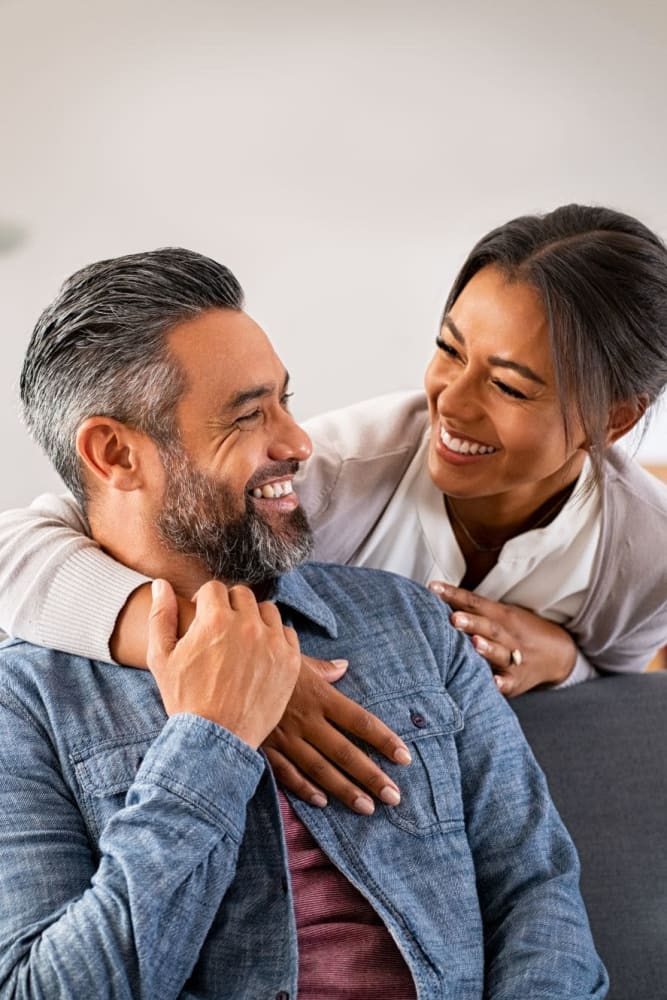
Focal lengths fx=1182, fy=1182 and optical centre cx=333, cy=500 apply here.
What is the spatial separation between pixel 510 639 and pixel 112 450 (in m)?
0.68

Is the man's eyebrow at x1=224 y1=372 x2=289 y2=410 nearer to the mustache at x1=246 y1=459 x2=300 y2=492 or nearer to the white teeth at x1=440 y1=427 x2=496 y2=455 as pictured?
the mustache at x1=246 y1=459 x2=300 y2=492

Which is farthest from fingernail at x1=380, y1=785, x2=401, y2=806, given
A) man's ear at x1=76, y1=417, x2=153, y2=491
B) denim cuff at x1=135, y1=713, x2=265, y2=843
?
man's ear at x1=76, y1=417, x2=153, y2=491

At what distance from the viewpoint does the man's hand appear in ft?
4.21

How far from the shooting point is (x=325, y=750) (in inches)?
56.3

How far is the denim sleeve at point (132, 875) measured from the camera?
3.86 ft

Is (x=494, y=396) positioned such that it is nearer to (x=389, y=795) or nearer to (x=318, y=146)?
(x=389, y=795)

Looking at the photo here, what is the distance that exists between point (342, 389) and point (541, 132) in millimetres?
854

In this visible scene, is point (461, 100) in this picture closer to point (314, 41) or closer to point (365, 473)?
point (314, 41)

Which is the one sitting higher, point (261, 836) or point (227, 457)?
point (227, 457)

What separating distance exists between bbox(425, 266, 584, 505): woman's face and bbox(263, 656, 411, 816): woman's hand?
1.46 ft

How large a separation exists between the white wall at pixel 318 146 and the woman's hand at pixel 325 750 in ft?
5.57

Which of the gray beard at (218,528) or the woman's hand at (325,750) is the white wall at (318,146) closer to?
the gray beard at (218,528)

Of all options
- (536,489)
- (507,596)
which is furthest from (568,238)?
(507,596)

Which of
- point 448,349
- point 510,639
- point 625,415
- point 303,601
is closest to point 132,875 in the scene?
point 303,601
